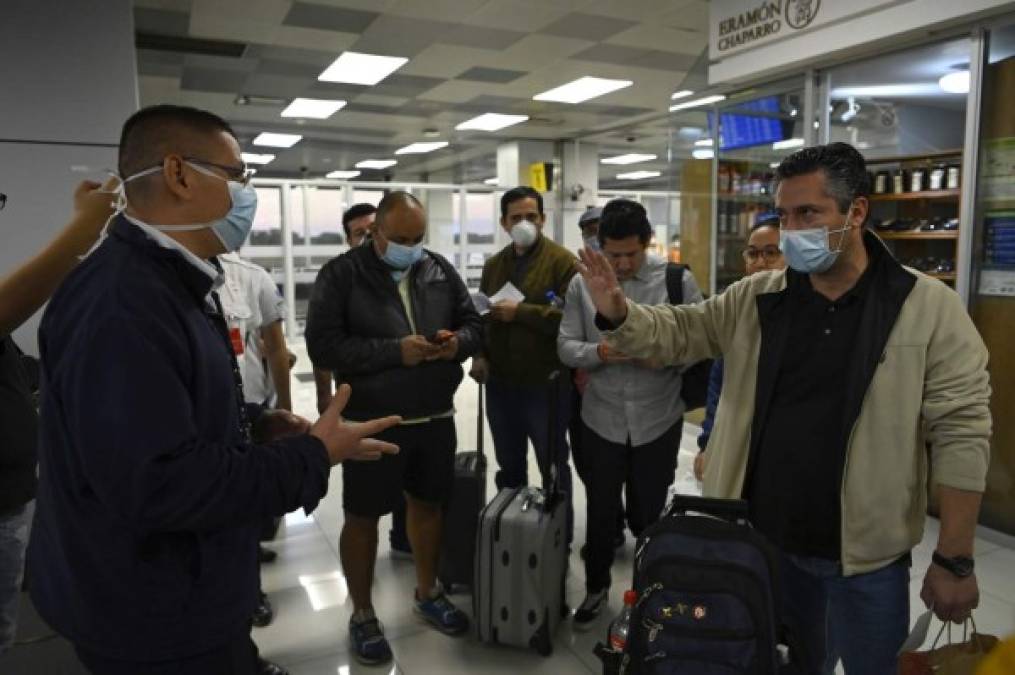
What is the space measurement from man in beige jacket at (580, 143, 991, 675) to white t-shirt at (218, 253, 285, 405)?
4.92 ft

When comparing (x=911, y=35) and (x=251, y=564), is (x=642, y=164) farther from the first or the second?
(x=251, y=564)

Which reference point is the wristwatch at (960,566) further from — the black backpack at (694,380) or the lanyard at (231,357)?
the lanyard at (231,357)

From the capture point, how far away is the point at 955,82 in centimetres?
461

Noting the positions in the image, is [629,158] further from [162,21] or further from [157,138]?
[157,138]

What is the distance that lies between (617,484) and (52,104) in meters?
2.94

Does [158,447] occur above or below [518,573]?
above

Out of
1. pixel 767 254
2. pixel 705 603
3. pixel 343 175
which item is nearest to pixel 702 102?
pixel 767 254

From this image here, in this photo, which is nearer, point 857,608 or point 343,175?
point 857,608

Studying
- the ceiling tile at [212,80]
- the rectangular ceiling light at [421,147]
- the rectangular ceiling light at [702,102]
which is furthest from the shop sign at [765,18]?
the rectangular ceiling light at [421,147]

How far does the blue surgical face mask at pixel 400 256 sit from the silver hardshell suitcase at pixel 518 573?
0.88m

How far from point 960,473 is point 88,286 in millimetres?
1606

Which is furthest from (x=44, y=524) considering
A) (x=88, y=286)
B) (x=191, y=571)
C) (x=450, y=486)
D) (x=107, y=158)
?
(x=107, y=158)

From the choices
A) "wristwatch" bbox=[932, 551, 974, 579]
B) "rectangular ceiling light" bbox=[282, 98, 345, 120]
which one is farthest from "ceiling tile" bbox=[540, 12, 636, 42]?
"wristwatch" bbox=[932, 551, 974, 579]

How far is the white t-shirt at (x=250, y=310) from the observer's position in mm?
2576
